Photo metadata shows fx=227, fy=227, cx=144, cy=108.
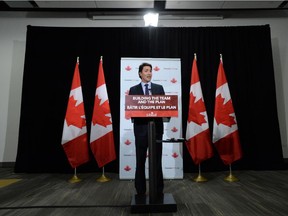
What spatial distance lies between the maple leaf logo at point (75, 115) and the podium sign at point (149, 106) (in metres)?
1.96

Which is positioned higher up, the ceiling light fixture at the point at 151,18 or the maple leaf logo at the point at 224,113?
the ceiling light fixture at the point at 151,18

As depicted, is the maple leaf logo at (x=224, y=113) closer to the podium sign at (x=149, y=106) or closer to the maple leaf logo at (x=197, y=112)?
the maple leaf logo at (x=197, y=112)

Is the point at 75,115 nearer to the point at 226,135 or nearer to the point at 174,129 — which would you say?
the point at 174,129

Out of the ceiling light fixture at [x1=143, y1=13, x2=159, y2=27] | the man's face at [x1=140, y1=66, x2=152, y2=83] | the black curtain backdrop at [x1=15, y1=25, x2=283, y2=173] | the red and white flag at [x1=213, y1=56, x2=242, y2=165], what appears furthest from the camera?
the ceiling light fixture at [x1=143, y1=13, x2=159, y2=27]

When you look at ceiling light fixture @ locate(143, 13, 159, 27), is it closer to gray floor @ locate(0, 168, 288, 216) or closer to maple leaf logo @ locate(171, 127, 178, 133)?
maple leaf logo @ locate(171, 127, 178, 133)

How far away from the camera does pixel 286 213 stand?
1969 mm

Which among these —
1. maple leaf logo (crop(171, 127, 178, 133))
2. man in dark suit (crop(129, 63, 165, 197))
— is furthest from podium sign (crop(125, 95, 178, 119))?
maple leaf logo (crop(171, 127, 178, 133))

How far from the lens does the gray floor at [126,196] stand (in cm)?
208

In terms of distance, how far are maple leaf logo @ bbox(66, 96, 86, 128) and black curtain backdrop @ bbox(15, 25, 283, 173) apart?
61 centimetres

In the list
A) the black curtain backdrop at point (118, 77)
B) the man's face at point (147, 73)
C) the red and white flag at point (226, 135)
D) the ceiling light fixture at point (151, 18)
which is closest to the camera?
the man's face at point (147, 73)

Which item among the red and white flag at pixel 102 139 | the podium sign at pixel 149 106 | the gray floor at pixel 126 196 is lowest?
the gray floor at pixel 126 196

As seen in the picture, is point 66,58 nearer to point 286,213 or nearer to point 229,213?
point 229,213

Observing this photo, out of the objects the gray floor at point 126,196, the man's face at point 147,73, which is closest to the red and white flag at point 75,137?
the gray floor at point 126,196

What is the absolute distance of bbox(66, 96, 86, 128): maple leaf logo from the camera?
11.6 ft
